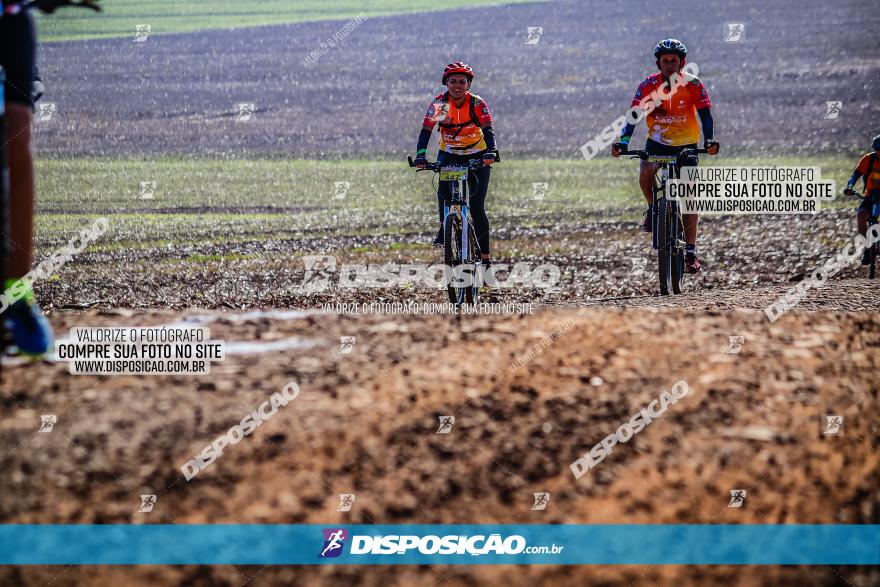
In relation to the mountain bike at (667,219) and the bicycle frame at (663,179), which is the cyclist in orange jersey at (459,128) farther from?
the bicycle frame at (663,179)

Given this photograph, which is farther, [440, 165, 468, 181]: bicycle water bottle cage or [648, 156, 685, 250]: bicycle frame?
[648, 156, 685, 250]: bicycle frame

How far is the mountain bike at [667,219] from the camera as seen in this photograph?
973cm

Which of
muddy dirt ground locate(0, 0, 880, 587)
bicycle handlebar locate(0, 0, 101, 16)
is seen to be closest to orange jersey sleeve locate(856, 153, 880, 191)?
muddy dirt ground locate(0, 0, 880, 587)

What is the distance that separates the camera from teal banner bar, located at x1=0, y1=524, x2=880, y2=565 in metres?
5.07

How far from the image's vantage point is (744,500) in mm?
5668

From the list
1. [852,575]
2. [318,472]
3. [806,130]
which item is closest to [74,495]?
[318,472]

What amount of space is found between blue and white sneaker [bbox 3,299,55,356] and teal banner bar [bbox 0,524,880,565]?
3.60 ft

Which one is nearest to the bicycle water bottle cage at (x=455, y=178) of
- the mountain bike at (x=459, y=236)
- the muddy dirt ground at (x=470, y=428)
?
the mountain bike at (x=459, y=236)

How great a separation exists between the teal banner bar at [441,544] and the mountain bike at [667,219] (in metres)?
4.55

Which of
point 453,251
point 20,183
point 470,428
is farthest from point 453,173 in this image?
point 20,183

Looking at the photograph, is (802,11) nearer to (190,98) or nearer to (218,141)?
(190,98)

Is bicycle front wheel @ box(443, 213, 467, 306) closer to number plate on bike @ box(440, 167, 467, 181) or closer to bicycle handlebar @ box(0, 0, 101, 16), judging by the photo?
number plate on bike @ box(440, 167, 467, 181)

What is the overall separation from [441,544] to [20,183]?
3149 mm

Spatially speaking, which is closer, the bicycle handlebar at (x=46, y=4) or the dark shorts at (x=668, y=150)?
the bicycle handlebar at (x=46, y=4)
